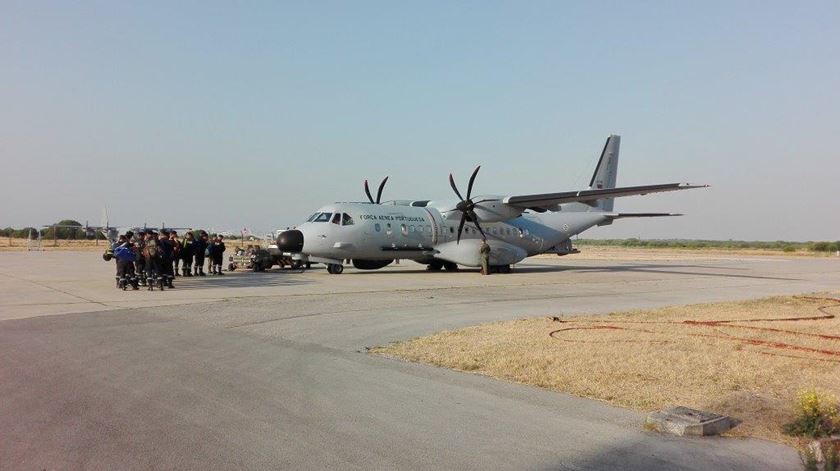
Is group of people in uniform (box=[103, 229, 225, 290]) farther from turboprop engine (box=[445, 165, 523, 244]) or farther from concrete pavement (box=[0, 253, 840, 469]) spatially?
turboprop engine (box=[445, 165, 523, 244])

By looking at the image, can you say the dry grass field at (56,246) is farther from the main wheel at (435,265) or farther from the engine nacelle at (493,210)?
the engine nacelle at (493,210)

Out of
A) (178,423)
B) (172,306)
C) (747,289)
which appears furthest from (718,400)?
(747,289)

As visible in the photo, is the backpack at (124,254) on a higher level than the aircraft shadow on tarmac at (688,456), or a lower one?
higher

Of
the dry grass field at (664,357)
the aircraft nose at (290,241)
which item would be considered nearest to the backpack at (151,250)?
the aircraft nose at (290,241)

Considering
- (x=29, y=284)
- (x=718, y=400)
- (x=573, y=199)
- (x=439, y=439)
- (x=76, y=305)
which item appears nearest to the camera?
(x=439, y=439)

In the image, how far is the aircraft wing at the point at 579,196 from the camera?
25489 millimetres

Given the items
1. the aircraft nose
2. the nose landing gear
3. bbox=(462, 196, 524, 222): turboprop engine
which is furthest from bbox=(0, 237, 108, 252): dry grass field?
bbox=(462, 196, 524, 222): turboprop engine

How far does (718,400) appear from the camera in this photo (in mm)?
6777

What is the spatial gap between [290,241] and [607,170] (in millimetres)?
18962

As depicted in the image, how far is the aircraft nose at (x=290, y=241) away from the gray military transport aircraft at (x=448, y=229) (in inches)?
1.5

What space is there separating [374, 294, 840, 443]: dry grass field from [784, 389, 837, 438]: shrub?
0.46 ft

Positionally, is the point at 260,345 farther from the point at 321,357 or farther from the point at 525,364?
the point at 525,364

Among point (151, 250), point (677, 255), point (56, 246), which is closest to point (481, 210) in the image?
point (151, 250)

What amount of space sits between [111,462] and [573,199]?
79.6 ft
